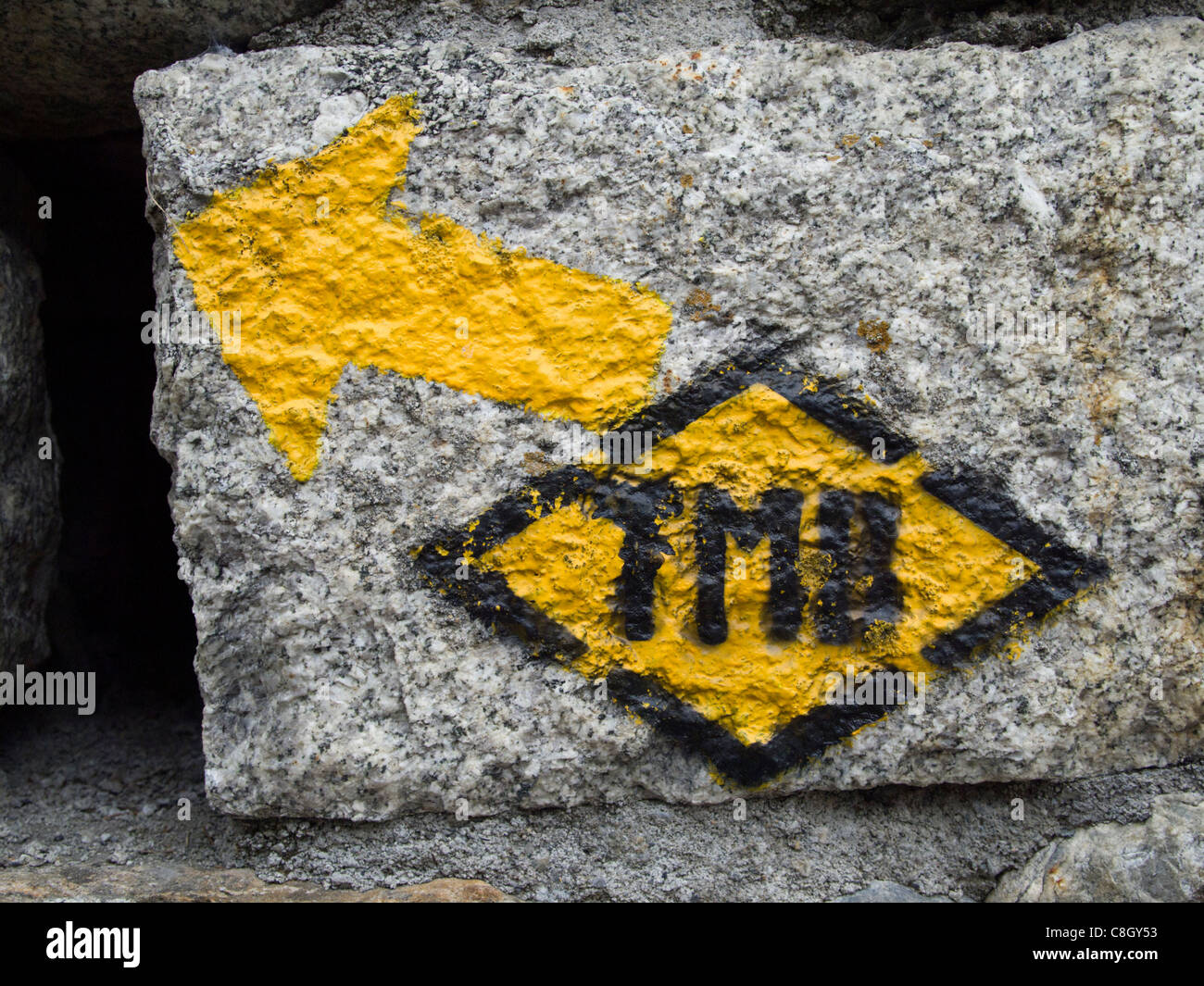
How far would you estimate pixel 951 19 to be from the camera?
1020 mm

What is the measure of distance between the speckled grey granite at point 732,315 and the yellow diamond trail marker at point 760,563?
0.03 m

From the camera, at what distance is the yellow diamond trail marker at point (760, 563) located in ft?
3.14

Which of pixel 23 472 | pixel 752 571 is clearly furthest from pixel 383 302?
pixel 23 472

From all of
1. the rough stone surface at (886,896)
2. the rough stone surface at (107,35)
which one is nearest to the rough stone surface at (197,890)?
the rough stone surface at (886,896)

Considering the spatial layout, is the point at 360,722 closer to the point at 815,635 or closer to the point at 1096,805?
the point at 815,635

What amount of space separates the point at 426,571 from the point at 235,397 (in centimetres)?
29

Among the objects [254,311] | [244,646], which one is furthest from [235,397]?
[244,646]

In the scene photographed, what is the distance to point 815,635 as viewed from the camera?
0.97m

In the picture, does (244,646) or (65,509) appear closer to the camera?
(244,646)

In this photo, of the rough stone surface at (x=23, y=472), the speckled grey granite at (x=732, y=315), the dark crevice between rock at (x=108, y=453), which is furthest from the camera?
the dark crevice between rock at (x=108, y=453)

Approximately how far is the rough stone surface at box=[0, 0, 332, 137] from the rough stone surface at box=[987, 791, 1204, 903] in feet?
4.27

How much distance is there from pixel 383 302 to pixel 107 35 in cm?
47

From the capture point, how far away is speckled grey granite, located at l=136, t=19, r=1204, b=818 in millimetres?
943

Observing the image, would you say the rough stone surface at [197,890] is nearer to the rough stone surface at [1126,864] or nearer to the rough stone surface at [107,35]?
the rough stone surface at [1126,864]
